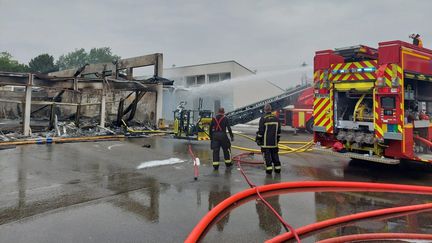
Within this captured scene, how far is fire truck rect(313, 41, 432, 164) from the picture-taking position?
5816 millimetres

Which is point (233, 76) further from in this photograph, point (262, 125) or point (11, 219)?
point (11, 219)

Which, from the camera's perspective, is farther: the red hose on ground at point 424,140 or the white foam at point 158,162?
the white foam at point 158,162

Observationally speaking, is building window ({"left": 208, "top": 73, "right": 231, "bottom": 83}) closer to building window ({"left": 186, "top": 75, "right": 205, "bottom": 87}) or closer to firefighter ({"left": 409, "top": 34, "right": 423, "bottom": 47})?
building window ({"left": 186, "top": 75, "right": 205, "bottom": 87})

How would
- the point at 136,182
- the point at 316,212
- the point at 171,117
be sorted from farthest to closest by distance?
the point at 171,117 < the point at 136,182 < the point at 316,212

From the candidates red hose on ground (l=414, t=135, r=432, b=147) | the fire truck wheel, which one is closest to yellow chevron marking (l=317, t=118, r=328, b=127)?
red hose on ground (l=414, t=135, r=432, b=147)

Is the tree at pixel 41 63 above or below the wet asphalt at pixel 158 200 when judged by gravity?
above

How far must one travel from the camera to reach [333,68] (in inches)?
272

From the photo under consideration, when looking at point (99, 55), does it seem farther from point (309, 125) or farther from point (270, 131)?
point (270, 131)

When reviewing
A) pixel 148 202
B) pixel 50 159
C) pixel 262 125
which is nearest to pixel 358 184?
pixel 262 125

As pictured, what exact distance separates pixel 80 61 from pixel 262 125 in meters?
86.2

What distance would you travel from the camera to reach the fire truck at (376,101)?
5816mm

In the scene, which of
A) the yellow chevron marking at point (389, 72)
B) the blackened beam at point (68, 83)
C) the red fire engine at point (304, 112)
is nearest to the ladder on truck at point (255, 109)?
the red fire engine at point (304, 112)

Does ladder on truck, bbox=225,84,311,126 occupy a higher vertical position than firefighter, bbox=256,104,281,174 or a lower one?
higher

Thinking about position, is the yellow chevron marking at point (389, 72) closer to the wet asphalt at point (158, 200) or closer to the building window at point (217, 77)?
the wet asphalt at point (158, 200)
